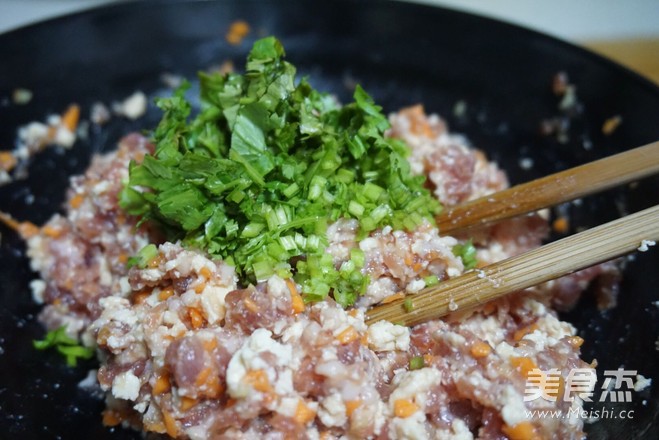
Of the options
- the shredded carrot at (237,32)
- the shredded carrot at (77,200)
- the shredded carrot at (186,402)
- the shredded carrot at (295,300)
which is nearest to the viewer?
the shredded carrot at (186,402)

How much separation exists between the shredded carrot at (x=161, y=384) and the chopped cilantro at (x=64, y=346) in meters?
0.66

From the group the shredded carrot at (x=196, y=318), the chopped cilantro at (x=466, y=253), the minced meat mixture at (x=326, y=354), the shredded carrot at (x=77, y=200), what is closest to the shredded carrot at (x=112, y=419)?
the minced meat mixture at (x=326, y=354)

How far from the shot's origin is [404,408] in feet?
6.09

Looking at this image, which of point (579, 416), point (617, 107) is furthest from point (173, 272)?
point (617, 107)

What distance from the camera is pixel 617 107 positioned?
272 cm

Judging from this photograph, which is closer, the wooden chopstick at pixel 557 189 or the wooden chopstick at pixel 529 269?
the wooden chopstick at pixel 529 269

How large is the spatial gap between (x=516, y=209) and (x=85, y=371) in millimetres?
1866

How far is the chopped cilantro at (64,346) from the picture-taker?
7.86 ft

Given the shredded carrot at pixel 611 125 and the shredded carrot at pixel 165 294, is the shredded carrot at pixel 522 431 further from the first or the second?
the shredded carrot at pixel 611 125

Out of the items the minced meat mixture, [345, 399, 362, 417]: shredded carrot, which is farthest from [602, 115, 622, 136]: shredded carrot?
[345, 399, 362, 417]: shredded carrot

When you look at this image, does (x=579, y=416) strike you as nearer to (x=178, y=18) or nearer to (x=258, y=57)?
(x=258, y=57)

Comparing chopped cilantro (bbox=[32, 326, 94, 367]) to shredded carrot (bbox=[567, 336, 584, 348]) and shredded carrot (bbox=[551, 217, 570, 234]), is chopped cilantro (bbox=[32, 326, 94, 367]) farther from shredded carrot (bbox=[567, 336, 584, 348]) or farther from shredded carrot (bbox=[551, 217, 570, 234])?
shredded carrot (bbox=[551, 217, 570, 234])

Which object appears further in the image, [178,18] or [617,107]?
[178,18]

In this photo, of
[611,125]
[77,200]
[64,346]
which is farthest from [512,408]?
[77,200]
